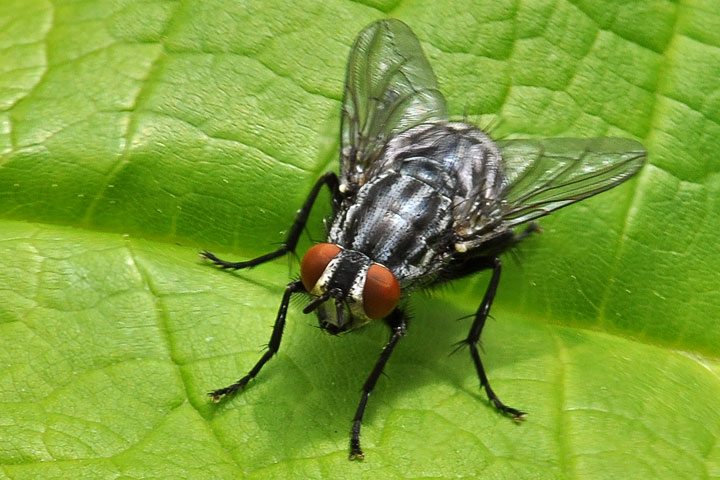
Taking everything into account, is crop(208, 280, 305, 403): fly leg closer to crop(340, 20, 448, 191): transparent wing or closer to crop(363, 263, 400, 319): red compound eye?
crop(363, 263, 400, 319): red compound eye

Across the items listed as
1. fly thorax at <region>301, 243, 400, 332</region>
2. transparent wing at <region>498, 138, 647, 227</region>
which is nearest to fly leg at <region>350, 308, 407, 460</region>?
fly thorax at <region>301, 243, 400, 332</region>

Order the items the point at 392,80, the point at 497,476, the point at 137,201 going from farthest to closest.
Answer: the point at 392,80 → the point at 137,201 → the point at 497,476

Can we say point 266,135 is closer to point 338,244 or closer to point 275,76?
point 275,76

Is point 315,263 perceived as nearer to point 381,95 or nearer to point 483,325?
point 483,325

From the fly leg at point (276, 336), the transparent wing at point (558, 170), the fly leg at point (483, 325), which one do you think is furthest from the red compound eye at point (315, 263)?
the transparent wing at point (558, 170)

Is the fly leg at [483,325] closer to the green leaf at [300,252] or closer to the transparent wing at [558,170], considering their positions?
the green leaf at [300,252]

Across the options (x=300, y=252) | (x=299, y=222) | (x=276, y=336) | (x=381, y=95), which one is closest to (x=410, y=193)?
(x=299, y=222)

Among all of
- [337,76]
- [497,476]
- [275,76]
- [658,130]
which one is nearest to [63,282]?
[275,76]
